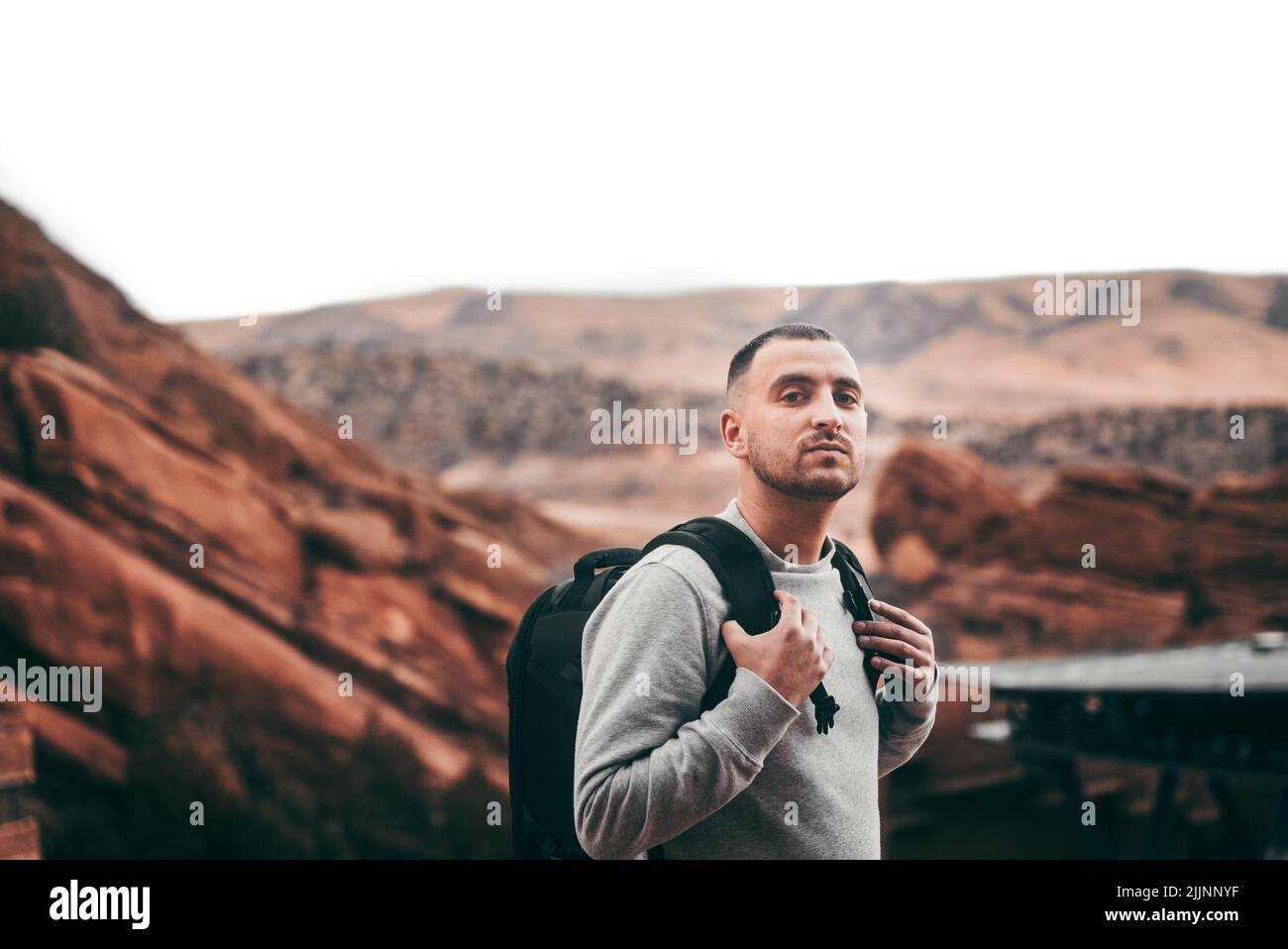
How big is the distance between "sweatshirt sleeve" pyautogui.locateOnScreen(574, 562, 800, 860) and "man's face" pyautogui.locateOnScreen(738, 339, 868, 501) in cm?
26

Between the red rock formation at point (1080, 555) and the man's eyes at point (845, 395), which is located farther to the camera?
the red rock formation at point (1080, 555)

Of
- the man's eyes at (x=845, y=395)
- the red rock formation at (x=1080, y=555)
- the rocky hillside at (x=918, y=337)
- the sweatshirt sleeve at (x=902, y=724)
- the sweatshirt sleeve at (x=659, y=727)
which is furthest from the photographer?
the rocky hillside at (x=918, y=337)

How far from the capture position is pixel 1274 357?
1346 centimetres

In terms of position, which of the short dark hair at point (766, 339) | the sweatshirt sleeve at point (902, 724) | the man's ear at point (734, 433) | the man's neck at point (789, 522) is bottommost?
the sweatshirt sleeve at point (902, 724)

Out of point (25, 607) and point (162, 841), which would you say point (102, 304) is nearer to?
point (25, 607)

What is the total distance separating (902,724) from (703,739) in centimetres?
52

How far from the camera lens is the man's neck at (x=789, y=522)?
171cm

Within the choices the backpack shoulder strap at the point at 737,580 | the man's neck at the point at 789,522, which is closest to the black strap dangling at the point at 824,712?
the backpack shoulder strap at the point at 737,580

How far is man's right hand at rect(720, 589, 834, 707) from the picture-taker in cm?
151

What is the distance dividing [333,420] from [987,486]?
773 centimetres

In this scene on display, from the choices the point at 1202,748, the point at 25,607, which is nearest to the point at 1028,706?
the point at 1202,748

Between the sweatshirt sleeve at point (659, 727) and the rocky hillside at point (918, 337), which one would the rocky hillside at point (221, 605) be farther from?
the sweatshirt sleeve at point (659, 727)

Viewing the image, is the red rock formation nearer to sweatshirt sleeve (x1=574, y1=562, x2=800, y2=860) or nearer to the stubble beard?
the stubble beard

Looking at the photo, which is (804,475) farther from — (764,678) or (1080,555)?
(1080,555)
